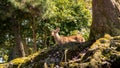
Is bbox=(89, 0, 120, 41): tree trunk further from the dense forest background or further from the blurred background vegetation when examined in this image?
the blurred background vegetation

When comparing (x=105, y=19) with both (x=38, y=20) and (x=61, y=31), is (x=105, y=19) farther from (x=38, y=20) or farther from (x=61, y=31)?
(x=61, y=31)

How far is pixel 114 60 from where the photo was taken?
9133 mm

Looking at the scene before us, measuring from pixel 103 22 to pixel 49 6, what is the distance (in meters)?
14.7

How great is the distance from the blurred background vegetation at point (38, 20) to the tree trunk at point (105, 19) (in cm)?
1246

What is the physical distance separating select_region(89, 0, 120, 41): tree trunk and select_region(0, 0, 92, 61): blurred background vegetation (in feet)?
40.9

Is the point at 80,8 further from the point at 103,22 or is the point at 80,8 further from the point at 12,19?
the point at 103,22

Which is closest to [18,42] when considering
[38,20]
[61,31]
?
[38,20]

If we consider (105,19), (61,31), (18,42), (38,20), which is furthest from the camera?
(61,31)

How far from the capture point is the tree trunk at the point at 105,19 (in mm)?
11938

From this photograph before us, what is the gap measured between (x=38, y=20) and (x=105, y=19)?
50.4 feet

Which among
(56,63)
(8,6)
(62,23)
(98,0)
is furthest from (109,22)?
(62,23)

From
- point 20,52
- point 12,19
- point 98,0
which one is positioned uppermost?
point 98,0

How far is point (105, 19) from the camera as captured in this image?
1212 centimetres

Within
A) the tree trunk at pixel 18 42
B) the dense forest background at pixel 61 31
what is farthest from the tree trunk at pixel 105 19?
the tree trunk at pixel 18 42
